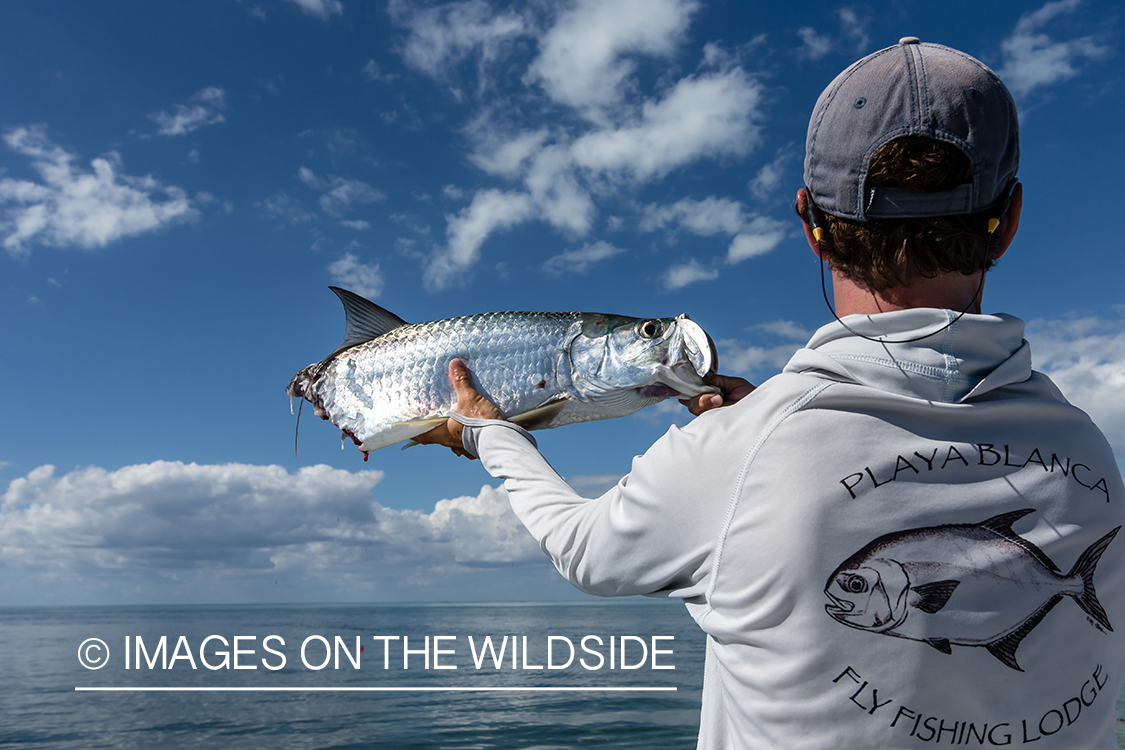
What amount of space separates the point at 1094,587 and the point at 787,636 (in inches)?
26.1

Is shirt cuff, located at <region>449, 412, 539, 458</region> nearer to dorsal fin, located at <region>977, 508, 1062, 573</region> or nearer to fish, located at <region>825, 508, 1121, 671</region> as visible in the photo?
fish, located at <region>825, 508, 1121, 671</region>

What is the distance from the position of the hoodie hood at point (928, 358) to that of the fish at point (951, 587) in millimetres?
270

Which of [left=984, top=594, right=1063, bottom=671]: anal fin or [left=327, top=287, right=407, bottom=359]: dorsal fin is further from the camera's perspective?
[left=327, top=287, right=407, bottom=359]: dorsal fin

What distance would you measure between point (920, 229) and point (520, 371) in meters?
1.72

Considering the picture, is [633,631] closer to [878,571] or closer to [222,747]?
[222,747]

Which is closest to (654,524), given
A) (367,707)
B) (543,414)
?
(543,414)

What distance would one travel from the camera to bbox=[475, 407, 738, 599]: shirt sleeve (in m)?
1.45

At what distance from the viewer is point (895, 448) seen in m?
1.37

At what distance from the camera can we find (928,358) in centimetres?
141

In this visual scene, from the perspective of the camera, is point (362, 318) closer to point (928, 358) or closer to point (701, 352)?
point (701, 352)

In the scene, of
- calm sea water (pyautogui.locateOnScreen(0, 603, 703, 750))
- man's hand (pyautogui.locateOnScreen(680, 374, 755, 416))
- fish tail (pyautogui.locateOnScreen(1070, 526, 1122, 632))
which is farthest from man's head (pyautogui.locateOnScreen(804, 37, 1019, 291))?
calm sea water (pyautogui.locateOnScreen(0, 603, 703, 750))

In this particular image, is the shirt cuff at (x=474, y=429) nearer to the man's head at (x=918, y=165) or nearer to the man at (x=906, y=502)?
the man at (x=906, y=502)
